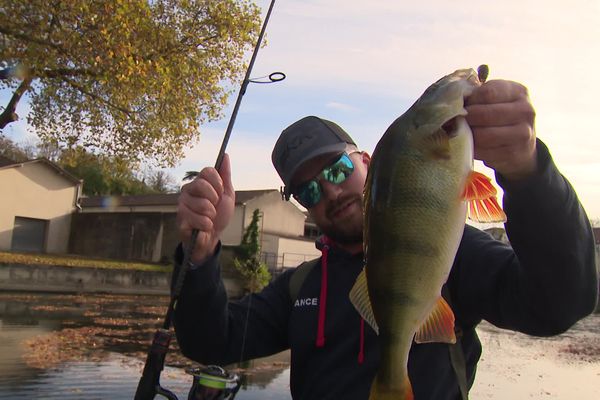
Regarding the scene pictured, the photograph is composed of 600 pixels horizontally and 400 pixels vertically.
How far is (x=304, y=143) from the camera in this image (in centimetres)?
295

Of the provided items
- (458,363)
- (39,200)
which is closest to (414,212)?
(458,363)

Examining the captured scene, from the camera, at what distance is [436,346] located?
7.60ft

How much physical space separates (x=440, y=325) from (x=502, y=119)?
67 cm

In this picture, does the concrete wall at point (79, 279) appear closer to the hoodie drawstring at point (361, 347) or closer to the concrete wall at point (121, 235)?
the concrete wall at point (121, 235)

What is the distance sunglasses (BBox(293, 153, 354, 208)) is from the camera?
9.13 ft

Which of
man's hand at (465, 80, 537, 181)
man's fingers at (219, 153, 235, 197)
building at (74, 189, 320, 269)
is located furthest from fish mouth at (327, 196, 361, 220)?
building at (74, 189, 320, 269)

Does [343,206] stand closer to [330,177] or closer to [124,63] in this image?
[330,177]

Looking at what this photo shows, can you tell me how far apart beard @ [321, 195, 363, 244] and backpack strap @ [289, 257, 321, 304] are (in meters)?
0.22

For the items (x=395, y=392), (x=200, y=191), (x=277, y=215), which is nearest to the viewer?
(x=395, y=392)

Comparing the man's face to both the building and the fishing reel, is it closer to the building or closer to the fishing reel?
the fishing reel

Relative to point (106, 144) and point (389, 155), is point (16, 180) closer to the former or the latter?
point (106, 144)

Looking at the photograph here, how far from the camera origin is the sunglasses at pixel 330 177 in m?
2.78

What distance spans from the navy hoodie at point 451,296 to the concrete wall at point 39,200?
2733cm

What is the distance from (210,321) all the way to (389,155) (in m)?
1.53
